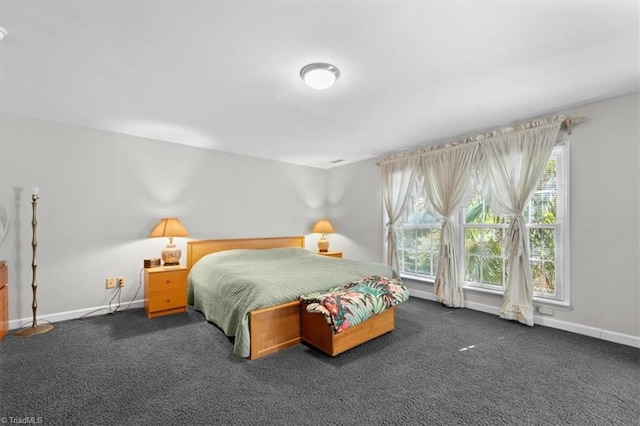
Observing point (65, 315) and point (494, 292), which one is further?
point (494, 292)

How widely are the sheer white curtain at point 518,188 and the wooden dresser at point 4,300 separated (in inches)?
203

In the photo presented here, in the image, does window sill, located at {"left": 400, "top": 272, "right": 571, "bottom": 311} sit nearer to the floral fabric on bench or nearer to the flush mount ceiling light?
the floral fabric on bench

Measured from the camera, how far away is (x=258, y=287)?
2.52 m

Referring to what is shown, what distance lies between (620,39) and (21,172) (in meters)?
5.39

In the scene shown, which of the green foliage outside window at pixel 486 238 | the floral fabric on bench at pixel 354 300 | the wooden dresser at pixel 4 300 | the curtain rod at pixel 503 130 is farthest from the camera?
the green foliage outside window at pixel 486 238

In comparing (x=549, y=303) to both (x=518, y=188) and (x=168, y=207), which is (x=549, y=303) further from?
(x=168, y=207)

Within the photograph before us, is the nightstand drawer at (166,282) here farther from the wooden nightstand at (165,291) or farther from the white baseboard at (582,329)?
the white baseboard at (582,329)

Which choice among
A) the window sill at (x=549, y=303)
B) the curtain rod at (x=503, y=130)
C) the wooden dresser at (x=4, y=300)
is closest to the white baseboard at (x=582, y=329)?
the window sill at (x=549, y=303)

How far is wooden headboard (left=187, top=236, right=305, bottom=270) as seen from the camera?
4.06 metres

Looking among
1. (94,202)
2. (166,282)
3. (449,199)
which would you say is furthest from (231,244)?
(449,199)

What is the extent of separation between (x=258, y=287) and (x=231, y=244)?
2.13m

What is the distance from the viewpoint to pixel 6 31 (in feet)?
5.65

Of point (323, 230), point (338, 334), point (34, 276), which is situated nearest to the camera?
point (338, 334)

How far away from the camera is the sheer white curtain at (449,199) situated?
3.67m
